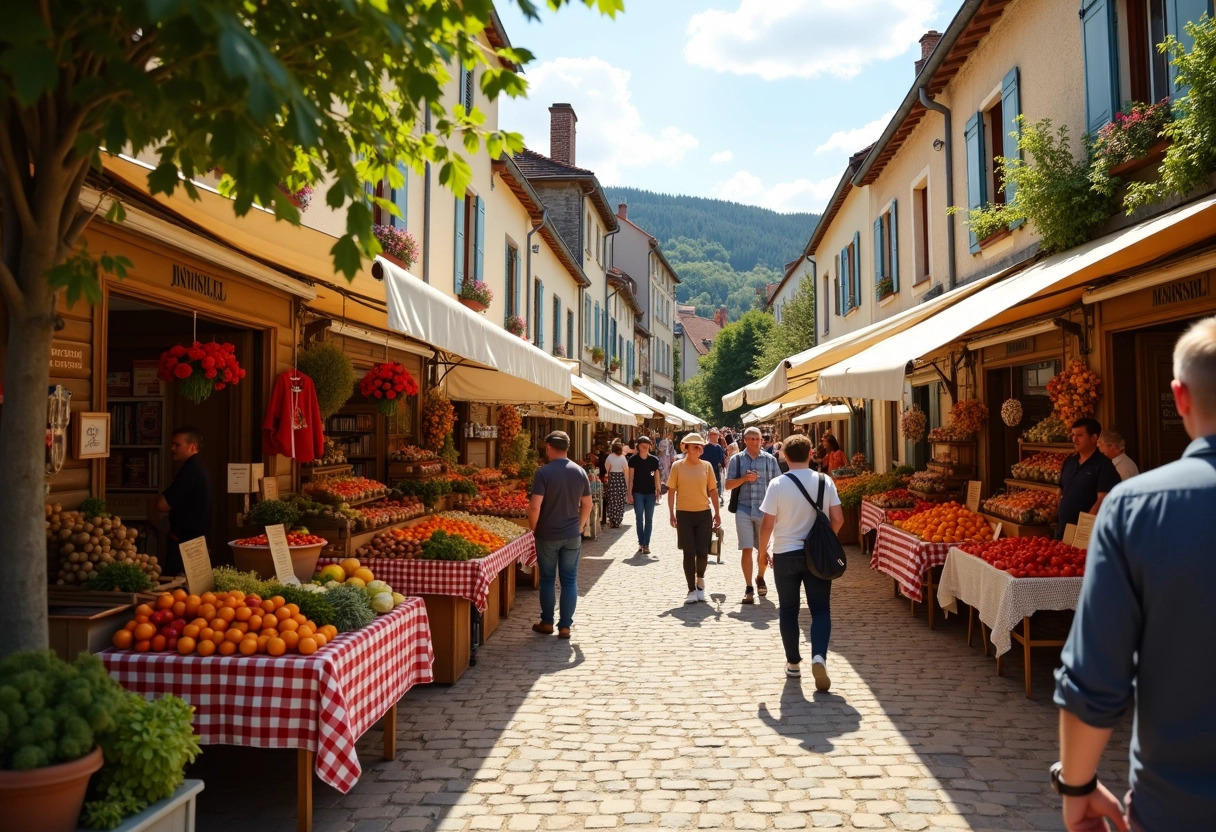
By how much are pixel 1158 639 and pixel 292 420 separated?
6.49 metres

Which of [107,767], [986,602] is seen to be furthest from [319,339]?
[986,602]

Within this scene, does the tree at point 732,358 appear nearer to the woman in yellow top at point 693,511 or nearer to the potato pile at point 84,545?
the woman in yellow top at point 693,511

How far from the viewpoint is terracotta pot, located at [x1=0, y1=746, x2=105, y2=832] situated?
8.75 feet

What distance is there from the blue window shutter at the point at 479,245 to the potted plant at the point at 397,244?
3.82 m

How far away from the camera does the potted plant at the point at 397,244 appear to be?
9.80 m

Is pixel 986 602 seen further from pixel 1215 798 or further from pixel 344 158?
pixel 344 158

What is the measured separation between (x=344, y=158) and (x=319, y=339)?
5983 mm

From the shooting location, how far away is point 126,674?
160 inches

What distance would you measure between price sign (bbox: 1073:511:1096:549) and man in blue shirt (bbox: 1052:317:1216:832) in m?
4.94

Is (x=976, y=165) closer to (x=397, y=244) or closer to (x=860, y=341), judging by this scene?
(x=860, y=341)

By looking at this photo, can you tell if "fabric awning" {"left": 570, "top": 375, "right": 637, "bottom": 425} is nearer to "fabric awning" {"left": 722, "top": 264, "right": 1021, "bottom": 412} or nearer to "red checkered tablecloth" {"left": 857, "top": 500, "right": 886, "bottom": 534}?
"fabric awning" {"left": 722, "top": 264, "right": 1021, "bottom": 412}

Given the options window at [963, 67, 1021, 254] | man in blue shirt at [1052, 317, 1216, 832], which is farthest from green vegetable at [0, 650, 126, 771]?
window at [963, 67, 1021, 254]

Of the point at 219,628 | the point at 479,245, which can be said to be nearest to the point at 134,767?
the point at 219,628

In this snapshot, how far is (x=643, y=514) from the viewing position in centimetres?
1391
